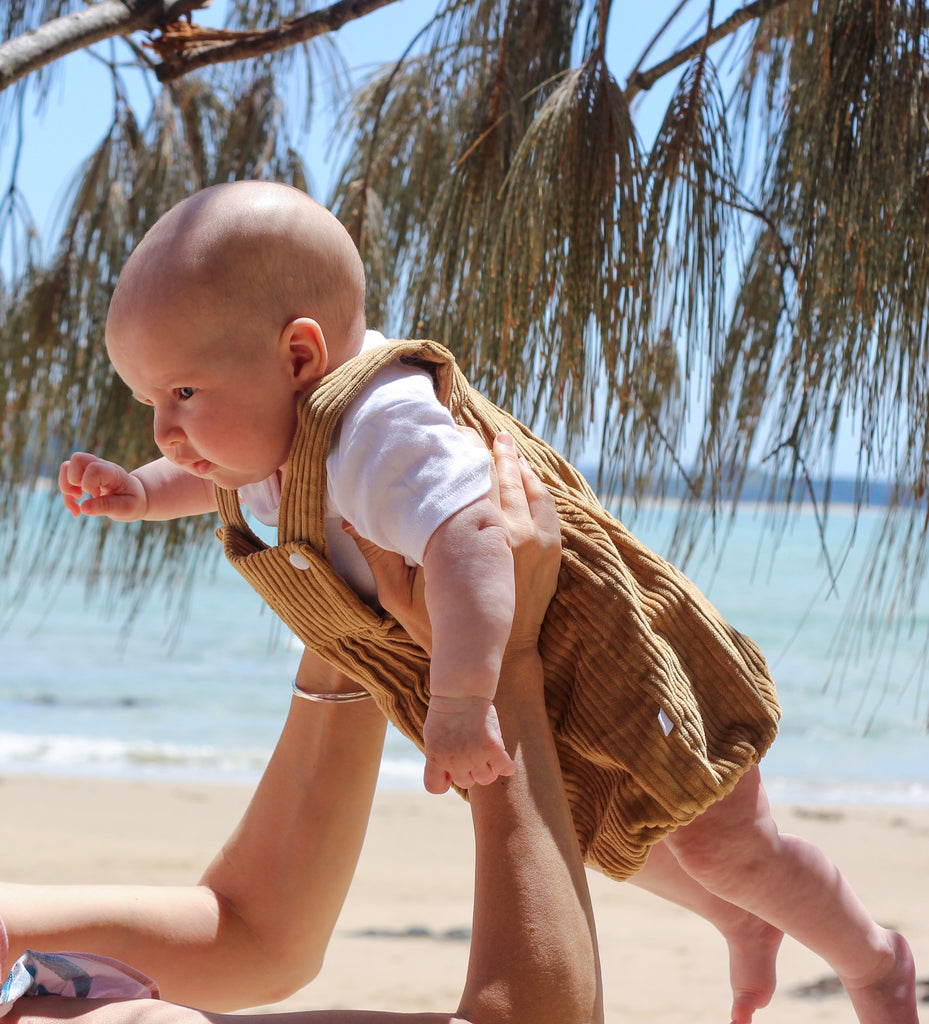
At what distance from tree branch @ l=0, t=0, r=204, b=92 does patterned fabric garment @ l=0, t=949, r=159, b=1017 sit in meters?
0.78

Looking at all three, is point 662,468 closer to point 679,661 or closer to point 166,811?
point 679,661

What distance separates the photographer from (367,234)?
152cm

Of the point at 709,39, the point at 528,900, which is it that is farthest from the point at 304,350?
the point at 709,39

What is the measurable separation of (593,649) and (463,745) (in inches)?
5.9

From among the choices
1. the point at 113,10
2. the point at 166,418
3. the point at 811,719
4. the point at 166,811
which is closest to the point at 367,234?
the point at 113,10

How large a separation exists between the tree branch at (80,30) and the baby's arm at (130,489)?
395 millimetres

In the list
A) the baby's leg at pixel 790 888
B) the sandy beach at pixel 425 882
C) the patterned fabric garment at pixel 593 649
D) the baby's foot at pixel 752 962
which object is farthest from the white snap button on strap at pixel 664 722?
the sandy beach at pixel 425 882

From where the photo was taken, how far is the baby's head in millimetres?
733

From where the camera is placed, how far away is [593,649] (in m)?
0.75

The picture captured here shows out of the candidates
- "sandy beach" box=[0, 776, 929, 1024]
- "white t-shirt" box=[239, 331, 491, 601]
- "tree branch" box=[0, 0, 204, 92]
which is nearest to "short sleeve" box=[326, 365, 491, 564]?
"white t-shirt" box=[239, 331, 491, 601]

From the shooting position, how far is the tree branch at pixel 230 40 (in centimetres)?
116

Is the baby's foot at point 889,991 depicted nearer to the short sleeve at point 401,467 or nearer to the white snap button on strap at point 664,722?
the white snap button on strap at point 664,722

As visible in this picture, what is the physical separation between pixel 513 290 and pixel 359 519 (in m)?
0.46

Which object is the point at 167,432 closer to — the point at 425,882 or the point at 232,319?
the point at 232,319
